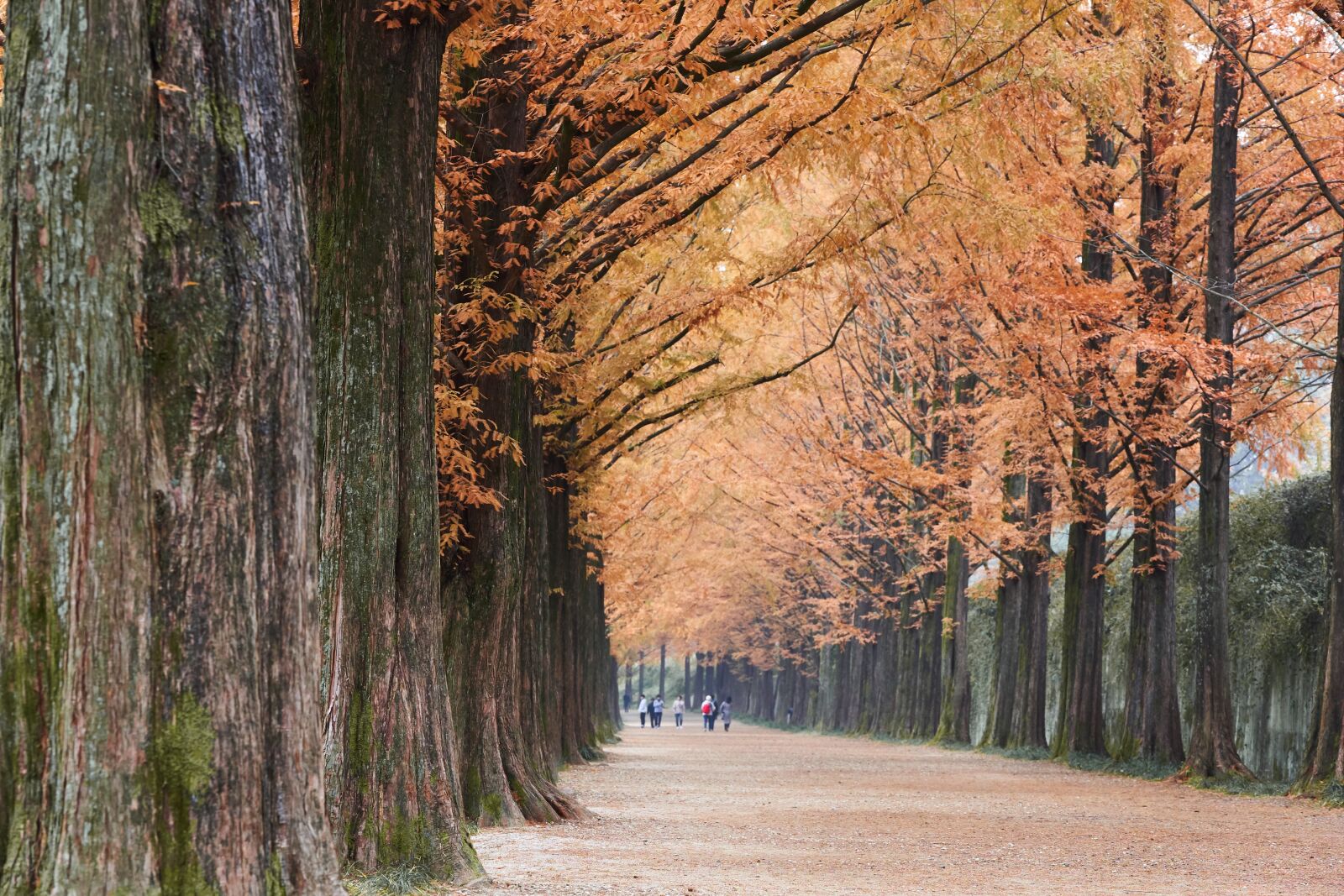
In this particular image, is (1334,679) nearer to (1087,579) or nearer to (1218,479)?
(1218,479)

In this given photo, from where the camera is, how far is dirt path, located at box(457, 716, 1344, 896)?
8844 mm

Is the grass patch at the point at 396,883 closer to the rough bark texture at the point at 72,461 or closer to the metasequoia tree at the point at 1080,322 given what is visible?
the rough bark texture at the point at 72,461

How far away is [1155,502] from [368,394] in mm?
15276

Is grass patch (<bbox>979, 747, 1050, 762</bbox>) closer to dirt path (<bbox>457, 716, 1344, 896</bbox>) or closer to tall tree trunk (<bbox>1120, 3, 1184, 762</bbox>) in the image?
tall tree trunk (<bbox>1120, 3, 1184, 762</bbox>)

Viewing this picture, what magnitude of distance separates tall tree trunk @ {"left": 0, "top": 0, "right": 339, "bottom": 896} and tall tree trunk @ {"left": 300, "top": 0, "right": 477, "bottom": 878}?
300cm

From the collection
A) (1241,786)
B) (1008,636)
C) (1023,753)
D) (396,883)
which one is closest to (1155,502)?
(1241,786)

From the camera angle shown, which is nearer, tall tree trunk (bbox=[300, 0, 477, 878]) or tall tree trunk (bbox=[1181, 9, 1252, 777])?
tall tree trunk (bbox=[300, 0, 477, 878])

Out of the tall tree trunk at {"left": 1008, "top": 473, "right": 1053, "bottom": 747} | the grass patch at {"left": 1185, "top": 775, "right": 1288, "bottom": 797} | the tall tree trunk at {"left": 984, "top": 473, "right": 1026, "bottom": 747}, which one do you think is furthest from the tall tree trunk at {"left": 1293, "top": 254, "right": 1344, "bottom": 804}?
the tall tree trunk at {"left": 984, "top": 473, "right": 1026, "bottom": 747}

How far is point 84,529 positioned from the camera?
4.35 meters

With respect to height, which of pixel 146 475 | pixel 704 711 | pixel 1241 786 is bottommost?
pixel 704 711

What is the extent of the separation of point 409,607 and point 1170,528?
1489 centimetres

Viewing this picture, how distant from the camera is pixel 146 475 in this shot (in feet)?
14.6

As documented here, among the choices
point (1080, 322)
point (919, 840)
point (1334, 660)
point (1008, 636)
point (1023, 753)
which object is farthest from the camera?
point (1008, 636)

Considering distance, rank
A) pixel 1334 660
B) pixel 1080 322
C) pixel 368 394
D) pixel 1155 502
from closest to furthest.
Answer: pixel 368 394 → pixel 1334 660 → pixel 1080 322 → pixel 1155 502
